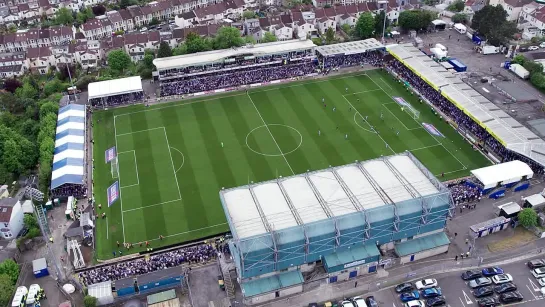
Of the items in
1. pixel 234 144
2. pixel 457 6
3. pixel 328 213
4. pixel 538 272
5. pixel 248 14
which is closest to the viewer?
pixel 538 272

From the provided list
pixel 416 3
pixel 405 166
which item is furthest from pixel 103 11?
pixel 405 166

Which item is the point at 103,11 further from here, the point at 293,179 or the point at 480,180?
the point at 480,180

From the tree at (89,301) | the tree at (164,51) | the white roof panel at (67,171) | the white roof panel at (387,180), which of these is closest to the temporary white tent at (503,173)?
the white roof panel at (387,180)

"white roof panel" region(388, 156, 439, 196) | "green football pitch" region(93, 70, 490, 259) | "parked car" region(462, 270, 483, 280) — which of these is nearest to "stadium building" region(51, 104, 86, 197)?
"green football pitch" region(93, 70, 490, 259)

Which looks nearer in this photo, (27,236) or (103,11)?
(27,236)

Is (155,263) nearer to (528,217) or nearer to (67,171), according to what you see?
(67,171)

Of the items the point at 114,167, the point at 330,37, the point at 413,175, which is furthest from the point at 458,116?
the point at 114,167

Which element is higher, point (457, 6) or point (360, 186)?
point (457, 6)
